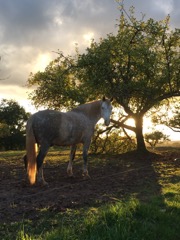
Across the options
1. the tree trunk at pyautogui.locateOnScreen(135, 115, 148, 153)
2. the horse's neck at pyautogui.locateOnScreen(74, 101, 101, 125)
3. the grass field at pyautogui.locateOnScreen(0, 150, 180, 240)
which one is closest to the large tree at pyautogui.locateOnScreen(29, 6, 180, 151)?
the tree trunk at pyautogui.locateOnScreen(135, 115, 148, 153)

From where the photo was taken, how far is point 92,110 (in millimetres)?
15328

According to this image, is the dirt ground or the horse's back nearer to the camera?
the dirt ground

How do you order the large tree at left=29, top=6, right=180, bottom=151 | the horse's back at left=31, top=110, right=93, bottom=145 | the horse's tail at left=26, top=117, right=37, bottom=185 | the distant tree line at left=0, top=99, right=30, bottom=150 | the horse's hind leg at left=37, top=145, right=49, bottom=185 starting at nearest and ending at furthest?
the horse's tail at left=26, top=117, right=37, bottom=185
the horse's hind leg at left=37, top=145, right=49, bottom=185
the horse's back at left=31, top=110, right=93, bottom=145
the large tree at left=29, top=6, right=180, bottom=151
the distant tree line at left=0, top=99, right=30, bottom=150

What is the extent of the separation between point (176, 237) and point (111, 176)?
27.6 ft

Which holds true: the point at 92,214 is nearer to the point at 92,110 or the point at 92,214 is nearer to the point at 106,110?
the point at 106,110

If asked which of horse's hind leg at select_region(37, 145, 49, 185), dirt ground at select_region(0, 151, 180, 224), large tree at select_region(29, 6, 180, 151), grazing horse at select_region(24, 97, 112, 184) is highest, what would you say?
large tree at select_region(29, 6, 180, 151)

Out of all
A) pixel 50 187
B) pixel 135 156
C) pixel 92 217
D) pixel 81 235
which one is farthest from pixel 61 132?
pixel 135 156

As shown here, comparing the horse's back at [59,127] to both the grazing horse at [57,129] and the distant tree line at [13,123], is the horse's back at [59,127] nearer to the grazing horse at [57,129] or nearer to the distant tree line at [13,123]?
the grazing horse at [57,129]

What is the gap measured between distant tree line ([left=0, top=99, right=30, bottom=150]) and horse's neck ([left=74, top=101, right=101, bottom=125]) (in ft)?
159

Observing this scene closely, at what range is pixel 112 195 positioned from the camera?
1062 cm

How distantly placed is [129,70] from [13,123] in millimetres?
47278

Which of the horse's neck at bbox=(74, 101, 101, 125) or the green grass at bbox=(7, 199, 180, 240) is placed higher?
the horse's neck at bbox=(74, 101, 101, 125)

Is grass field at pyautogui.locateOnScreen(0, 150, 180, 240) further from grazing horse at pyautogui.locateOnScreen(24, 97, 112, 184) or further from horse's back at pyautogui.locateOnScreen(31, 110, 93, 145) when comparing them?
horse's back at pyautogui.locateOnScreen(31, 110, 93, 145)

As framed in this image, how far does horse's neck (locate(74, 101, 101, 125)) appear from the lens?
1520 cm
